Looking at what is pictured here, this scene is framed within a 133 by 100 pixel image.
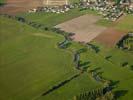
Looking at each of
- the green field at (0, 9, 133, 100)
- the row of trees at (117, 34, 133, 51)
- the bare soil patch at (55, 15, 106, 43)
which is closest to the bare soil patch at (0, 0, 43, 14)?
the green field at (0, 9, 133, 100)

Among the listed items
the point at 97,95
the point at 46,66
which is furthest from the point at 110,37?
the point at 97,95

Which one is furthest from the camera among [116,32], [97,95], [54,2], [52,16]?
[54,2]

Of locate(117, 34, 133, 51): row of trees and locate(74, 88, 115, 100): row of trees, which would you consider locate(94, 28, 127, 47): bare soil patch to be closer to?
locate(117, 34, 133, 51): row of trees

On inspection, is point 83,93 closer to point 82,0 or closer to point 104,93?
point 104,93

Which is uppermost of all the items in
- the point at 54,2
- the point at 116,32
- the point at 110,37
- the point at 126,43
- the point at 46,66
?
the point at 54,2

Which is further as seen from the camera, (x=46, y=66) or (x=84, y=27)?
(x=84, y=27)

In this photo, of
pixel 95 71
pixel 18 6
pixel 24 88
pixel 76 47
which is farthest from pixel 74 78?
pixel 18 6

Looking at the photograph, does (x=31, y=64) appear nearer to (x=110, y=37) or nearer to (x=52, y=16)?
(x=110, y=37)
